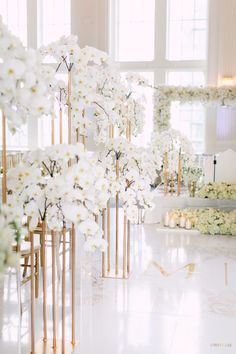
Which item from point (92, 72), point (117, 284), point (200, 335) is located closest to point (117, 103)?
point (92, 72)

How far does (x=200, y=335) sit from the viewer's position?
14.5ft

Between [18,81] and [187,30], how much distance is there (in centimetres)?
1277

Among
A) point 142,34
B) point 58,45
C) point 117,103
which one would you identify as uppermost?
point 142,34

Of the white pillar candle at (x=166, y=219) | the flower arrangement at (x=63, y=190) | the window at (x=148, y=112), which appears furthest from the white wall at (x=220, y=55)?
the flower arrangement at (x=63, y=190)

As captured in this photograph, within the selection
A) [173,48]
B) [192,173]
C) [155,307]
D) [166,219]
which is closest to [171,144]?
[192,173]

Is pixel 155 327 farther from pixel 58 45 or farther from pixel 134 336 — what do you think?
pixel 58 45

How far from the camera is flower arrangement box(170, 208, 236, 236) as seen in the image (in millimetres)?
8062

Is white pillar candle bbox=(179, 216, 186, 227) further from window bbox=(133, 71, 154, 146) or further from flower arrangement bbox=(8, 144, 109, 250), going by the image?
window bbox=(133, 71, 154, 146)

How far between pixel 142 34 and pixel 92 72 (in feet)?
35.5

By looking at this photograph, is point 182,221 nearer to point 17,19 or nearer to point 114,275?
point 114,275

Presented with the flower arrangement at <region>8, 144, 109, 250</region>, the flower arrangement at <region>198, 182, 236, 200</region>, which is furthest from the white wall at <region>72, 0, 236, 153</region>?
the flower arrangement at <region>8, 144, 109, 250</region>

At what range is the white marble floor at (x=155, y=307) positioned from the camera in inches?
165

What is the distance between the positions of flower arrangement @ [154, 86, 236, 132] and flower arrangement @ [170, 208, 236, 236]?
453 cm

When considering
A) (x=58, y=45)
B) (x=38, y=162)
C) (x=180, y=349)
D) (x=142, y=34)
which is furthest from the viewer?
(x=142, y=34)
